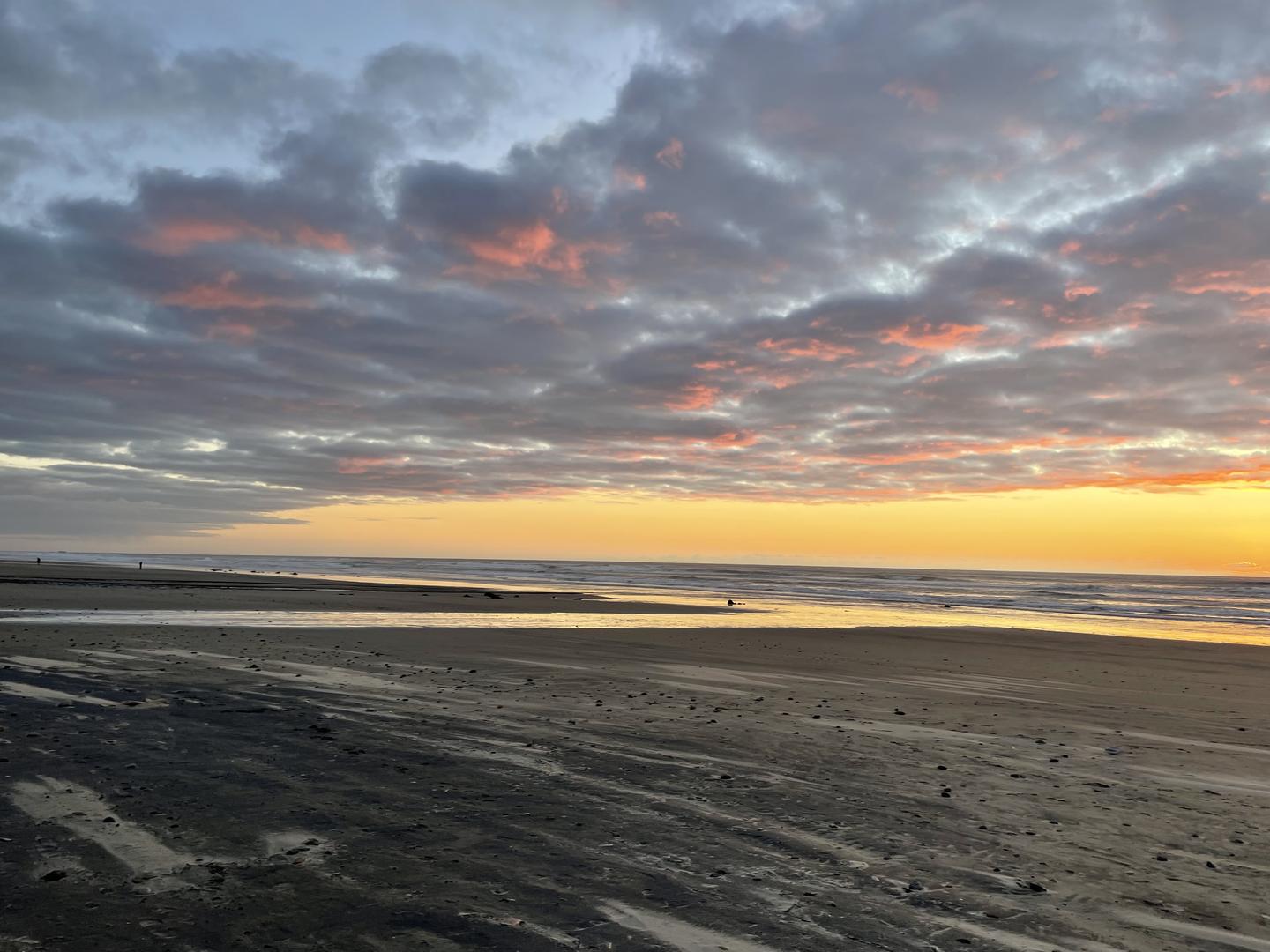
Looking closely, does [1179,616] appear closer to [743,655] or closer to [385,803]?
[743,655]

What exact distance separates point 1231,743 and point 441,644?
51.9 ft

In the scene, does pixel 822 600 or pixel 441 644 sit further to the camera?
pixel 822 600

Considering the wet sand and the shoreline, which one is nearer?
the wet sand

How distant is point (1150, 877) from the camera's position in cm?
569

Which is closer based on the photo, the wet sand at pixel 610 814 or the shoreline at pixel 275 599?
the wet sand at pixel 610 814

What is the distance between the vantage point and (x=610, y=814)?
6.67 m

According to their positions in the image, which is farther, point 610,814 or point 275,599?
point 275,599

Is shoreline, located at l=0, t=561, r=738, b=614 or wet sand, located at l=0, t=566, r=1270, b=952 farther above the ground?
wet sand, located at l=0, t=566, r=1270, b=952

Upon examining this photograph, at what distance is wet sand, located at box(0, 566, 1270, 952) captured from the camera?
4.68 meters

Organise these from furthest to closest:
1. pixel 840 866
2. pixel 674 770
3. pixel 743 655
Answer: pixel 743 655 → pixel 674 770 → pixel 840 866

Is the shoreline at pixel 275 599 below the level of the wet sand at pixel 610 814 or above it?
below

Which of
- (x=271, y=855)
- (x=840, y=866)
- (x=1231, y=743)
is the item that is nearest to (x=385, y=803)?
(x=271, y=855)

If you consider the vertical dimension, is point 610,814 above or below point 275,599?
above

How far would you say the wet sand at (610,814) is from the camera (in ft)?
15.3
